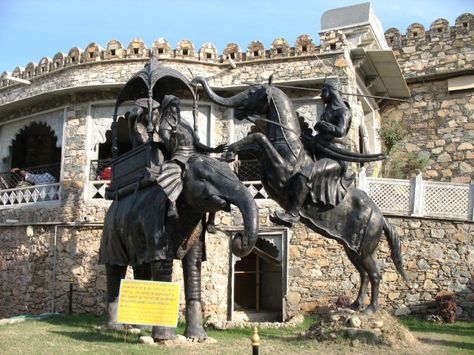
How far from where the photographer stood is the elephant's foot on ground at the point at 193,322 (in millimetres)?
7945

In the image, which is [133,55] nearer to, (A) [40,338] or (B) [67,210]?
(B) [67,210]

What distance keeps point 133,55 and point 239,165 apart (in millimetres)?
3842

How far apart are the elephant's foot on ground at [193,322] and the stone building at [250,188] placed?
6.04 m

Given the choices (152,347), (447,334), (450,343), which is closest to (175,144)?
(152,347)

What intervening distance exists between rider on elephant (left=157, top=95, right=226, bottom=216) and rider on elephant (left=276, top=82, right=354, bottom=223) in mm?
1205

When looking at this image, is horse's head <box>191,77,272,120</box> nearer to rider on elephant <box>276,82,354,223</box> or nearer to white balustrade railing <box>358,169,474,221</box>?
rider on elephant <box>276,82,354,223</box>

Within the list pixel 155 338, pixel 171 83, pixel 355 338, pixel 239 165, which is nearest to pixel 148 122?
pixel 171 83

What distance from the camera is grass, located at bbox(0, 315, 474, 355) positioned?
722 centimetres

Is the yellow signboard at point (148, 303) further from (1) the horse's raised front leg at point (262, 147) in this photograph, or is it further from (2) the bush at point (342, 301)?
(2) the bush at point (342, 301)

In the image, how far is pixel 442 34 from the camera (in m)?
19.3

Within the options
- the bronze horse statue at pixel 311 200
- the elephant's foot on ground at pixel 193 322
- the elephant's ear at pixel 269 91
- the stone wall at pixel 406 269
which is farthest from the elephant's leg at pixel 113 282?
the stone wall at pixel 406 269

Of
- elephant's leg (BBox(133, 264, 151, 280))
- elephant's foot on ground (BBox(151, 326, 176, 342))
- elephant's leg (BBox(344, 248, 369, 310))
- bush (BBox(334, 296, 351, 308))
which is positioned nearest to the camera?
elephant's foot on ground (BBox(151, 326, 176, 342))

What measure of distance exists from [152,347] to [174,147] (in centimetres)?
268

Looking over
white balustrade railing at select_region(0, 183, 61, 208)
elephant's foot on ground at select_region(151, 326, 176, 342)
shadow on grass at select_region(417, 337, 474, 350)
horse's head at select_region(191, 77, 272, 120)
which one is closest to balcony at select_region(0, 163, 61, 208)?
white balustrade railing at select_region(0, 183, 61, 208)
